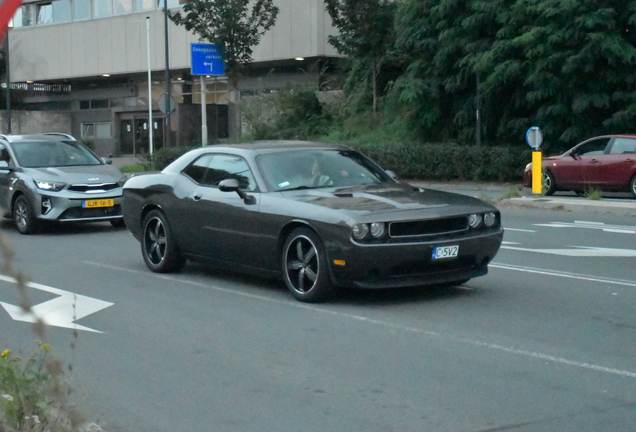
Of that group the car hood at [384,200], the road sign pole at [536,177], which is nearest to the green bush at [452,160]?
the road sign pole at [536,177]

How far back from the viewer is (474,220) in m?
8.45

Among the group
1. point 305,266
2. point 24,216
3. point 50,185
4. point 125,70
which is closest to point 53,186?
point 50,185

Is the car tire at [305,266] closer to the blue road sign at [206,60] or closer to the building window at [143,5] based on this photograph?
the blue road sign at [206,60]

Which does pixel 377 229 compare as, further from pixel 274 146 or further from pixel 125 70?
pixel 125 70

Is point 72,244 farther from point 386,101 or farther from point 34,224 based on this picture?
point 386,101

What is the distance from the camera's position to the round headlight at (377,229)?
789 centimetres

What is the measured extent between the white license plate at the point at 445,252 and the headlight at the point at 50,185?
8.28 metres

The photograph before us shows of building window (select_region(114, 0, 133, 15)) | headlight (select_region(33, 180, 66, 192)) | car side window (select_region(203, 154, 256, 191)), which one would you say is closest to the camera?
car side window (select_region(203, 154, 256, 191))

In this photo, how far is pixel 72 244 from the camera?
1355cm

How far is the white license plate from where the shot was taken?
317 inches

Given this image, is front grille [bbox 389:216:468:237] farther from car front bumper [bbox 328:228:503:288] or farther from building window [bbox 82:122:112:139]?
building window [bbox 82:122:112:139]

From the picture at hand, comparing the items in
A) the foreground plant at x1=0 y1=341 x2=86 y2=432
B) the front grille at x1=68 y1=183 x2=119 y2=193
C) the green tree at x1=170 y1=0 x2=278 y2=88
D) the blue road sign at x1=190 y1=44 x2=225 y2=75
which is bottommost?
the foreground plant at x1=0 y1=341 x2=86 y2=432

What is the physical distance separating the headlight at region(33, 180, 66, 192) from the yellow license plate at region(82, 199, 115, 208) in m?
0.46

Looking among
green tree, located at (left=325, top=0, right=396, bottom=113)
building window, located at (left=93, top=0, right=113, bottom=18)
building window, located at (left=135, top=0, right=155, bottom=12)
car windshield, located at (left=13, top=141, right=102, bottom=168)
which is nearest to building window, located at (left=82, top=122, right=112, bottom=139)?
building window, located at (left=93, top=0, right=113, bottom=18)
